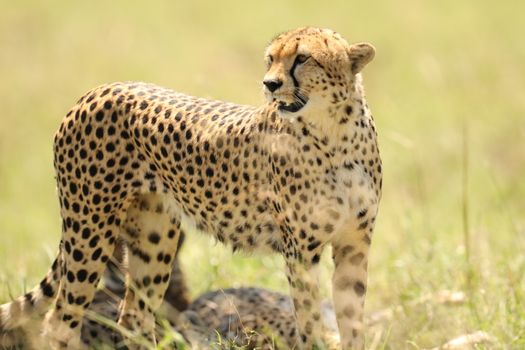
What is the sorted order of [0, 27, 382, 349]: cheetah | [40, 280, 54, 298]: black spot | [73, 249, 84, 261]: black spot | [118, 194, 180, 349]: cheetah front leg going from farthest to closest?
1. [40, 280, 54, 298]: black spot
2. [118, 194, 180, 349]: cheetah front leg
3. [73, 249, 84, 261]: black spot
4. [0, 27, 382, 349]: cheetah

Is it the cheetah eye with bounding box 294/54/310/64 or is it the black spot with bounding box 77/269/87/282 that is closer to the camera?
the cheetah eye with bounding box 294/54/310/64

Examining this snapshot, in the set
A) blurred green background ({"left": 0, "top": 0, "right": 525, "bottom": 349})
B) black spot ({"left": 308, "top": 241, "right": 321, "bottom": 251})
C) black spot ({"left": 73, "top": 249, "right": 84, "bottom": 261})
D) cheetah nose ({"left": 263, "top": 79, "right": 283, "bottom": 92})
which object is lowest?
blurred green background ({"left": 0, "top": 0, "right": 525, "bottom": 349})

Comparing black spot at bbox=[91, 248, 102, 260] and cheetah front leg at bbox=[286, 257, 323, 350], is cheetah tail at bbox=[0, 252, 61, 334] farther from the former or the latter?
cheetah front leg at bbox=[286, 257, 323, 350]

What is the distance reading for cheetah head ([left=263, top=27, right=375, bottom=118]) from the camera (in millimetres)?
4371

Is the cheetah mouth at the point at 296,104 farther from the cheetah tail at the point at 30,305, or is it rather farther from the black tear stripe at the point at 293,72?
the cheetah tail at the point at 30,305

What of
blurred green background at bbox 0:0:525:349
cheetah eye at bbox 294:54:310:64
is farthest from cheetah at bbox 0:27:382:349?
blurred green background at bbox 0:0:525:349

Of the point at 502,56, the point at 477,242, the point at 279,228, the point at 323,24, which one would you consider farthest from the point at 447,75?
the point at 279,228

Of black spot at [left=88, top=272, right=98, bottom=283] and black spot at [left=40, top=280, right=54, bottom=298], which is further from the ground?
black spot at [left=88, top=272, right=98, bottom=283]

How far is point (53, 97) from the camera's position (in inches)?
451

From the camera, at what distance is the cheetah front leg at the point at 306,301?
4594 millimetres

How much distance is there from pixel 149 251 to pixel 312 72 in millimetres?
1289

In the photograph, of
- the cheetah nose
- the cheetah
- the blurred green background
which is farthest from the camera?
the blurred green background

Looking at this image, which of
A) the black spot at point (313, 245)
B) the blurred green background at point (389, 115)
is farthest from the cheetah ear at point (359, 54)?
the blurred green background at point (389, 115)

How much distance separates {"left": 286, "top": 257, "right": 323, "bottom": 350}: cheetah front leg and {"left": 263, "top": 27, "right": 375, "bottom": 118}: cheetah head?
602 millimetres
